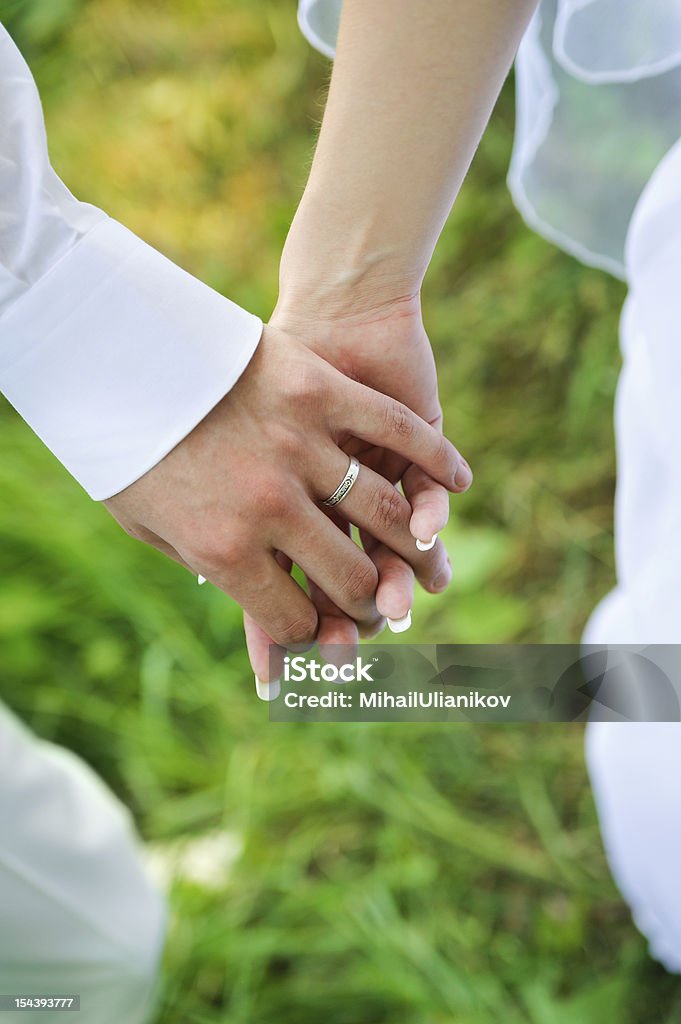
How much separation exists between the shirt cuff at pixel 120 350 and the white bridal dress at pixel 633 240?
0.31m

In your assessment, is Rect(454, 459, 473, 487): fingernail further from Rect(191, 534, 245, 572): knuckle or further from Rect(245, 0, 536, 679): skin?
Rect(191, 534, 245, 572): knuckle

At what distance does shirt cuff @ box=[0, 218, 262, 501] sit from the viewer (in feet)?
2.10

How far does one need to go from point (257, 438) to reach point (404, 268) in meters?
0.18

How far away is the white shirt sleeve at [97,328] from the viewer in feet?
2.08

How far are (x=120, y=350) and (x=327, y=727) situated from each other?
2.59ft

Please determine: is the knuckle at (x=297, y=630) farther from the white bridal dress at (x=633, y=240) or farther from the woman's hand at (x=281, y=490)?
the white bridal dress at (x=633, y=240)

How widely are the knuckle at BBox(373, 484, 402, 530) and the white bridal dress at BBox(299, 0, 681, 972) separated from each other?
0.24 metres

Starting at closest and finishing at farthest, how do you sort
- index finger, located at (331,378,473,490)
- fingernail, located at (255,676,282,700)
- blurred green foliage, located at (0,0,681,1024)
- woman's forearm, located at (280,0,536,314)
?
woman's forearm, located at (280,0,536,314), index finger, located at (331,378,473,490), fingernail, located at (255,676,282,700), blurred green foliage, located at (0,0,681,1024)

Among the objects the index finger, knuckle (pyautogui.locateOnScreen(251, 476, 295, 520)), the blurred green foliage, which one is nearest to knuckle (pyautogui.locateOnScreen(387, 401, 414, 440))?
the index finger

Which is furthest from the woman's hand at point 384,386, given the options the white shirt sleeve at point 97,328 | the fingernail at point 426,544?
the white shirt sleeve at point 97,328

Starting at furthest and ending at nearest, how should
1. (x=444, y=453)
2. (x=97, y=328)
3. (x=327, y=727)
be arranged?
(x=327, y=727), (x=444, y=453), (x=97, y=328)

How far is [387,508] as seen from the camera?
28.8 inches

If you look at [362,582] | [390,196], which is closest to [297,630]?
[362,582]

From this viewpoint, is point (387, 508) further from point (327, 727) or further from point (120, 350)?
point (327, 727)
